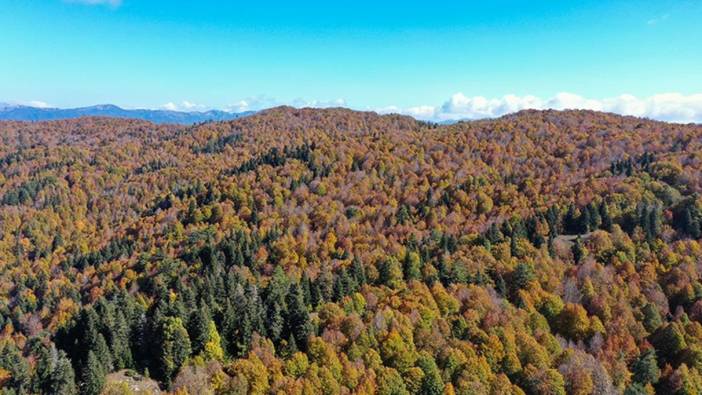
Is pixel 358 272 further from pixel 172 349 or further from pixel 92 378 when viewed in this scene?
pixel 92 378

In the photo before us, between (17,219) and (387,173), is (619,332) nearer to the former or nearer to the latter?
(387,173)

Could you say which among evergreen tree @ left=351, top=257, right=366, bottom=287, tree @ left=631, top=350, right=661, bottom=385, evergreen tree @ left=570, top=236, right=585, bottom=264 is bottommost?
tree @ left=631, top=350, right=661, bottom=385

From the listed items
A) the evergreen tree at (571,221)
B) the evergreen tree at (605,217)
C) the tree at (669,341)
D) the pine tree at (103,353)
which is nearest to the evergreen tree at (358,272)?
the pine tree at (103,353)

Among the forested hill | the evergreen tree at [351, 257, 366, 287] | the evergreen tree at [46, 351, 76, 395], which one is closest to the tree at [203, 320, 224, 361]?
the forested hill

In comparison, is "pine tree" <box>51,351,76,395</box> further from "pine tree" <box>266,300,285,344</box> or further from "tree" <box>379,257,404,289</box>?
"tree" <box>379,257,404,289</box>

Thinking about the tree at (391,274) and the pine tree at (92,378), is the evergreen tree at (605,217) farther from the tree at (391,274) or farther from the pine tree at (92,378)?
the pine tree at (92,378)

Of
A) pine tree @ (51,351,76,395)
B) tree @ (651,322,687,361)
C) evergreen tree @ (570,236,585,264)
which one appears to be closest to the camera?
pine tree @ (51,351,76,395)

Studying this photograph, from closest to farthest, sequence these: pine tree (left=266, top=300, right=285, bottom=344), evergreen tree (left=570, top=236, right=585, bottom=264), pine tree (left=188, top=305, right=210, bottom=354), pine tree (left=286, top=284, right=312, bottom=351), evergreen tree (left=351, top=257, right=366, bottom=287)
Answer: pine tree (left=188, top=305, right=210, bottom=354)
pine tree (left=286, top=284, right=312, bottom=351)
pine tree (left=266, top=300, right=285, bottom=344)
evergreen tree (left=351, top=257, right=366, bottom=287)
evergreen tree (left=570, top=236, right=585, bottom=264)

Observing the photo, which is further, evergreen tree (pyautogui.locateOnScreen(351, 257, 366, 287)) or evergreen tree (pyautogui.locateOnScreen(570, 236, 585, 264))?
evergreen tree (pyautogui.locateOnScreen(570, 236, 585, 264))

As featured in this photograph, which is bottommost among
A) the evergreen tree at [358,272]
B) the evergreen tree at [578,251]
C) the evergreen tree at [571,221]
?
the evergreen tree at [358,272]

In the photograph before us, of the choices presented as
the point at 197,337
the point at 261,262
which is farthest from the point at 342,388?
the point at 261,262
